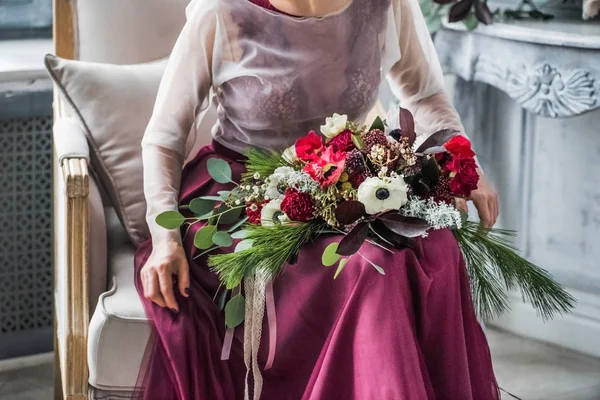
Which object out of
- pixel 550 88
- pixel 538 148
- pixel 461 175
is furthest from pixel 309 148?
pixel 538 148

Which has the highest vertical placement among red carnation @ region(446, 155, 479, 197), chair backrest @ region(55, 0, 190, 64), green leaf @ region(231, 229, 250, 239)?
chair backrest @ region(55, 0, 190, 64)

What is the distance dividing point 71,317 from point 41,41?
1.15m

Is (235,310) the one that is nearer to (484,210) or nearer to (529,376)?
(484,210)

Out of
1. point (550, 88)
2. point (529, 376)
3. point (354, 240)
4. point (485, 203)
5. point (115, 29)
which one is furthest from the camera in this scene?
point (529, 376)

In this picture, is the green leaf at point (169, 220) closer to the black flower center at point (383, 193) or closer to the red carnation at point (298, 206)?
the red carnation at point (298, 206)

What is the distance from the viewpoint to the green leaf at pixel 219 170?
6.06 ft

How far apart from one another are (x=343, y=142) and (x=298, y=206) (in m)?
0.14

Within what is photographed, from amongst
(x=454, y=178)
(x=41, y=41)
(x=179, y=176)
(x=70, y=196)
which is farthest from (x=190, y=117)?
(x=41, y=41)

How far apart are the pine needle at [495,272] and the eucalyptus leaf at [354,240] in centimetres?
23

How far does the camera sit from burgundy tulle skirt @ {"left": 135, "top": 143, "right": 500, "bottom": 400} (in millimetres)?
1544

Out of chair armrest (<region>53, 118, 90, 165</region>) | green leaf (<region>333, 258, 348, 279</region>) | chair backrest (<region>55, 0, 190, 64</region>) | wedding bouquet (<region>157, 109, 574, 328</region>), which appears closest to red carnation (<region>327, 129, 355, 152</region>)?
wedding bouquet (<region>157, 109, 574, 328</region>)

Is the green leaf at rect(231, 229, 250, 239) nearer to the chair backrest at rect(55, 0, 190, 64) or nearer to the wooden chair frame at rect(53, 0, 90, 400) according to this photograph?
the wooden chair frame at rect(53, 0, 90, 400)

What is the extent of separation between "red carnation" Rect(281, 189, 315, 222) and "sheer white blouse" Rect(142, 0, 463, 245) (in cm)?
27

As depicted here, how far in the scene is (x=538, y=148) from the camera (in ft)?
8.70
